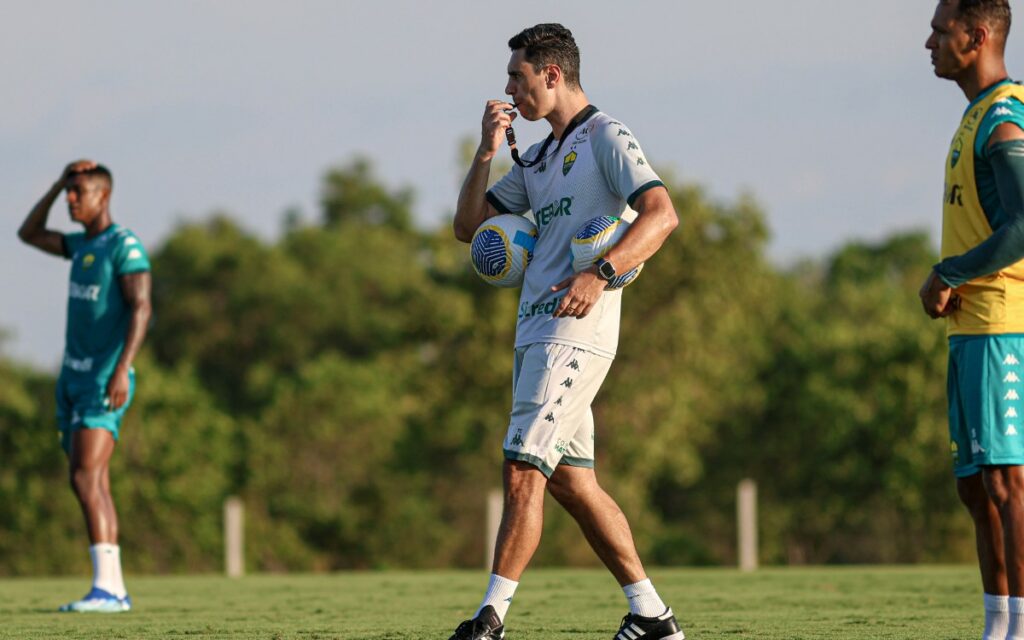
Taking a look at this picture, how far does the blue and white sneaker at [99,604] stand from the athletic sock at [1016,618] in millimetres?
5734

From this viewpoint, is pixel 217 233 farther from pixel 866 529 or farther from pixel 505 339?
pixel 866 529

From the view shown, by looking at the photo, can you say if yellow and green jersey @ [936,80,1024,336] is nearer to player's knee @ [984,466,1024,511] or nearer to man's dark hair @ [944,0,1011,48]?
man's dark hair @ [944,0,1011,48]

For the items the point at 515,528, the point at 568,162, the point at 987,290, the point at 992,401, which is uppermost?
the point at 568,162

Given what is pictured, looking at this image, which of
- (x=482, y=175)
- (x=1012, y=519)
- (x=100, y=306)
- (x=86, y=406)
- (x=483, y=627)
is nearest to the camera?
(x=1012, y=519)

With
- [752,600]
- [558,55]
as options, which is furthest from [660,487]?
[558,55]

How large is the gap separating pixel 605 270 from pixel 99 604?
495 cm

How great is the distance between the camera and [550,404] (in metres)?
6.22

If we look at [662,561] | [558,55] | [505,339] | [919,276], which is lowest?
[662,561]

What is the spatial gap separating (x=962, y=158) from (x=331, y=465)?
48744 millimetres

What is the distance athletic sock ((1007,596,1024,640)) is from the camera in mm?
5602

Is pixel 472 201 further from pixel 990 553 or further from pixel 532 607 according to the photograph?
pixel 532 607

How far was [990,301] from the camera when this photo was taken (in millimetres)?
5652

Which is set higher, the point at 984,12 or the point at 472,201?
the point at 984,12

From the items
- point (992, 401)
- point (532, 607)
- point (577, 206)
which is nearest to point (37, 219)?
point (532, 607)
